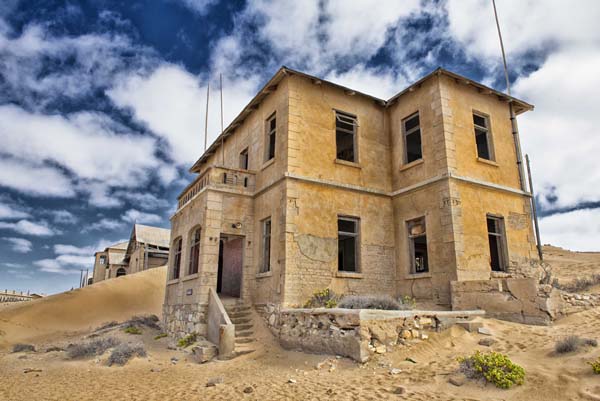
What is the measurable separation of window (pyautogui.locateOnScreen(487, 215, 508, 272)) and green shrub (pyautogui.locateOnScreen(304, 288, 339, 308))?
5.21 metres

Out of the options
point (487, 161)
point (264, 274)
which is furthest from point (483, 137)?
point (264, 274)

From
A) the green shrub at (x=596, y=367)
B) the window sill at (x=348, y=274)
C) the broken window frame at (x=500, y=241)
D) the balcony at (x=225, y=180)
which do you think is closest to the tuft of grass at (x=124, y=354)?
the balcony at (x=225, y=180)

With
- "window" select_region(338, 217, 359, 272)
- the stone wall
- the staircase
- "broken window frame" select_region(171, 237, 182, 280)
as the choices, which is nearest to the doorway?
"broken window frame" select_region(171, 237, 182, 280)

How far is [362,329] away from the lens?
319 inches

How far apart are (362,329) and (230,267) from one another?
821 centimetres

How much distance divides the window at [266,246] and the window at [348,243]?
222cm

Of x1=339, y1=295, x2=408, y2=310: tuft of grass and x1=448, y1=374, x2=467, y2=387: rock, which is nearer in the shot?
x1=448, y1=374, x2=467, y2=387: rock

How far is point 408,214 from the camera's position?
13.2 meters

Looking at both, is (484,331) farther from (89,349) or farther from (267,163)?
(89,349)

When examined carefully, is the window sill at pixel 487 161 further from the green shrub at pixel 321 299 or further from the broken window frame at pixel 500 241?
the green shrub at pixel 321 299

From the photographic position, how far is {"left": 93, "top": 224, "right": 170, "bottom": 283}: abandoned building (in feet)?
103

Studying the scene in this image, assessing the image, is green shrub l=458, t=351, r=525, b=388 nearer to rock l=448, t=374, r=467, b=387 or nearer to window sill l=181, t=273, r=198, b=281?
rock l=448, t=374, r=467, b=387

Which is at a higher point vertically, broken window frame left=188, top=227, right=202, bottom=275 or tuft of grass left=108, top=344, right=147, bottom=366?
broken window frame left=188, top=227, right=202, bottom=275

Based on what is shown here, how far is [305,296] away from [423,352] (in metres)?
4.11
